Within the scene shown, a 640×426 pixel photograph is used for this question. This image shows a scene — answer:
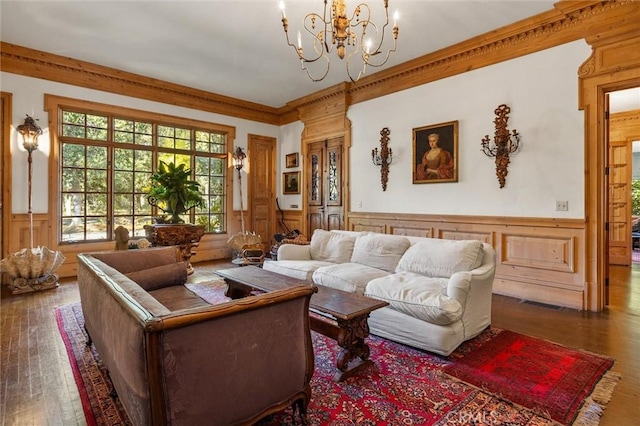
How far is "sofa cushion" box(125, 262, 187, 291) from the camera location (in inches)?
112

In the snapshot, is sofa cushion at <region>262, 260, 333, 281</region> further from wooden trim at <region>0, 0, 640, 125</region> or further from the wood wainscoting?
wooden trim at <region>0, 0, 640, 125</region>

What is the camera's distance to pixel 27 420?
6.02 ft

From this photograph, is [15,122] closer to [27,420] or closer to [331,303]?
[27,420]

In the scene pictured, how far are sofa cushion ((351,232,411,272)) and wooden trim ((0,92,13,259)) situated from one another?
483 centimetres

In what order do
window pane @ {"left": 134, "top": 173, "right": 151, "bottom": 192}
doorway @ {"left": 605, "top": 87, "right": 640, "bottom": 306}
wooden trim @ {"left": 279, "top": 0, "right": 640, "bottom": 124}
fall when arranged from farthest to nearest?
doorway @ {"left": 605, "top": 87, "right": 640, "bottom": 306} < window pane @ {"left": 134, "top": 173, "right": 151, "bottom": 192} < wooden trim @ {"left": 279, "top": 0, "right": 640, "bottom": 124}

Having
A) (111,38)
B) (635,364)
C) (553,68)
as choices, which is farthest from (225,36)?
(635,364)

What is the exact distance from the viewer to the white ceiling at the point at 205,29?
3619 millimetres

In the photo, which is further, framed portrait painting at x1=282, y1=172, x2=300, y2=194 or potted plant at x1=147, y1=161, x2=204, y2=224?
framed portrait painting at x1=282, y1=172, x2=300, y2=194

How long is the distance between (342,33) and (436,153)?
9.11 feet

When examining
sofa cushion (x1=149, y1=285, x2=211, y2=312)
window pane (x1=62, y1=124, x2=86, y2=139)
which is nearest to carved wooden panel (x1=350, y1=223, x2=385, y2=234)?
sofa cushion (x1=149, y1=285, x2=211, y2=312)

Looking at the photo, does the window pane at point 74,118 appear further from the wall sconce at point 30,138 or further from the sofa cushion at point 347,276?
the sofa cushion at point 347,276

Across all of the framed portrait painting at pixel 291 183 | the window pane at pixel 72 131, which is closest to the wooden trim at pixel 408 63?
the window pane at pixel 72 131

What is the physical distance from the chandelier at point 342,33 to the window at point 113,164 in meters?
2.93

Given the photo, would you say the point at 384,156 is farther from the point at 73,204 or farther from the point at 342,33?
the point at 73,204
